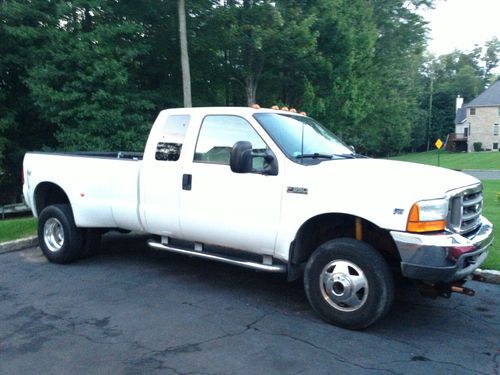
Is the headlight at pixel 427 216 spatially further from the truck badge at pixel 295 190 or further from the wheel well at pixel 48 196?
the wheel well at pixel 48 196

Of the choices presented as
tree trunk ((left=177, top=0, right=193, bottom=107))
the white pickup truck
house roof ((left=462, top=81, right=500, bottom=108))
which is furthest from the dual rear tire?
house roof ((left=462, top=81, right=500, bottom=108))

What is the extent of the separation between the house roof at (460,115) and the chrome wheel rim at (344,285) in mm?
77376

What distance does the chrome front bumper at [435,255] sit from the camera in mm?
4094

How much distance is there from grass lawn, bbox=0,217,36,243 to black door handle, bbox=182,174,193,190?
13.9 ft

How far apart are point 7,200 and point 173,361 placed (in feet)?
63.9

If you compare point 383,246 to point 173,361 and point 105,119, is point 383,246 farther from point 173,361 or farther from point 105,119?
point 105,119

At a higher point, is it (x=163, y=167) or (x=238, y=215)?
(x=163, y=167)

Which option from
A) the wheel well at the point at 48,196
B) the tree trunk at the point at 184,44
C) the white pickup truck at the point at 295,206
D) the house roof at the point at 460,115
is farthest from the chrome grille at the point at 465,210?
the house roof at the point at 460,115

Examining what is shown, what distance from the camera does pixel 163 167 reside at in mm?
5812

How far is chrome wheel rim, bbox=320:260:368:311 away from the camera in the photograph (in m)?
4.46

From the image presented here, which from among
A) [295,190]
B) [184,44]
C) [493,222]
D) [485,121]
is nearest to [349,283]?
[295,190]

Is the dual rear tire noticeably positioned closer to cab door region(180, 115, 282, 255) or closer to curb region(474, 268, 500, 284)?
cab door region(180, 115, 282, 255)

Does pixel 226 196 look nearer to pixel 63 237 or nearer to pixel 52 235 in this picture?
pixel 63 237

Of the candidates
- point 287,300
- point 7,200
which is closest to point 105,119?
point 7,200
